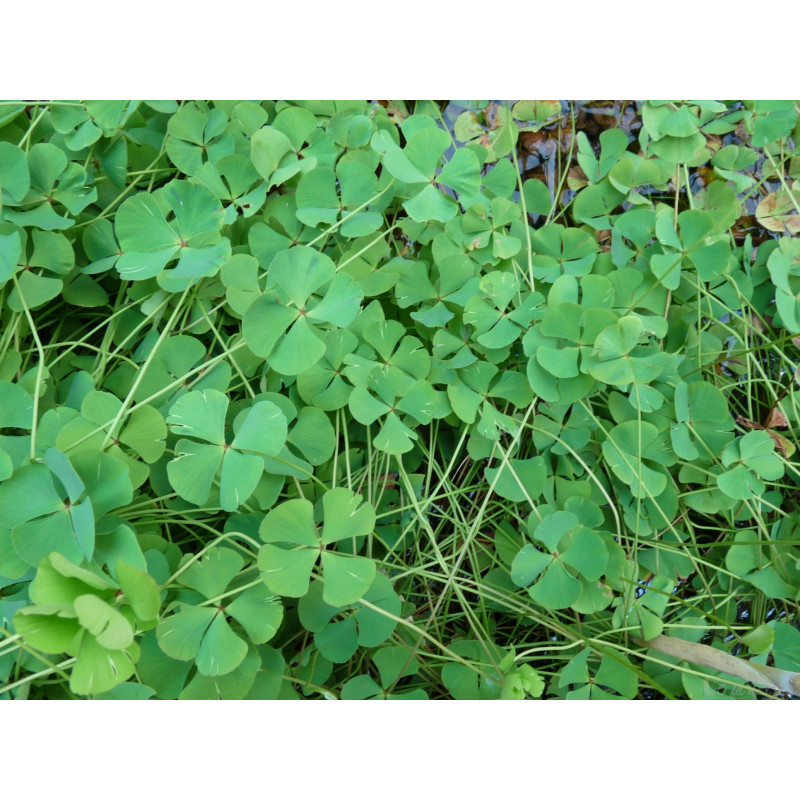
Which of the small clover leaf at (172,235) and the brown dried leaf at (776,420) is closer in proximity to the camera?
the small clover leaf at (172,235)

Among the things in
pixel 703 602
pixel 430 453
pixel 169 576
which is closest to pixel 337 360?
pixel 430 453

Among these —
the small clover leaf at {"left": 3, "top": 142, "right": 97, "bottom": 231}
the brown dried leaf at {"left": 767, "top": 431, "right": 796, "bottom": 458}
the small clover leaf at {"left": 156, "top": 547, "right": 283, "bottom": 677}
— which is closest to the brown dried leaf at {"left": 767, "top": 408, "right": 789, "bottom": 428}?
the brown dried leaf at {"left": 767, "top": 431, "right": 796, "bottom": 458}

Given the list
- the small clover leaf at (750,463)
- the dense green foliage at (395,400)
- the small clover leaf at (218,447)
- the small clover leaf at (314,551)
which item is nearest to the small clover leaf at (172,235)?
the dense green foliage at (395,400)

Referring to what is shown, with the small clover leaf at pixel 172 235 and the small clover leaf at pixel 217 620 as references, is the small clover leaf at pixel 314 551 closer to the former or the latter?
the small clover leaf at pixel 217 620

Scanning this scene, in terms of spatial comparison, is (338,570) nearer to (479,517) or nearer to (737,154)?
(479,517)

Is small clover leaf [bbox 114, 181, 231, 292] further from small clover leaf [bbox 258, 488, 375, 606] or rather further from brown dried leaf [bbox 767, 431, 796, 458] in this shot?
brown dried leaf [bbox 767, 431, 796, 458]

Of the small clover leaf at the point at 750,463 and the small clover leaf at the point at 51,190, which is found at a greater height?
the small clover leaf at the point at 51,190

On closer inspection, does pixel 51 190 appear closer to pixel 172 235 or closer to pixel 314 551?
pixel 172 235

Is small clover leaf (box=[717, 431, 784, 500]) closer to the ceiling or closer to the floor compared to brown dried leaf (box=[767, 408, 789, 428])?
closer to the floor

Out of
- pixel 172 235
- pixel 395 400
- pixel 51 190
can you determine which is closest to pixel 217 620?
pixel 395 400
